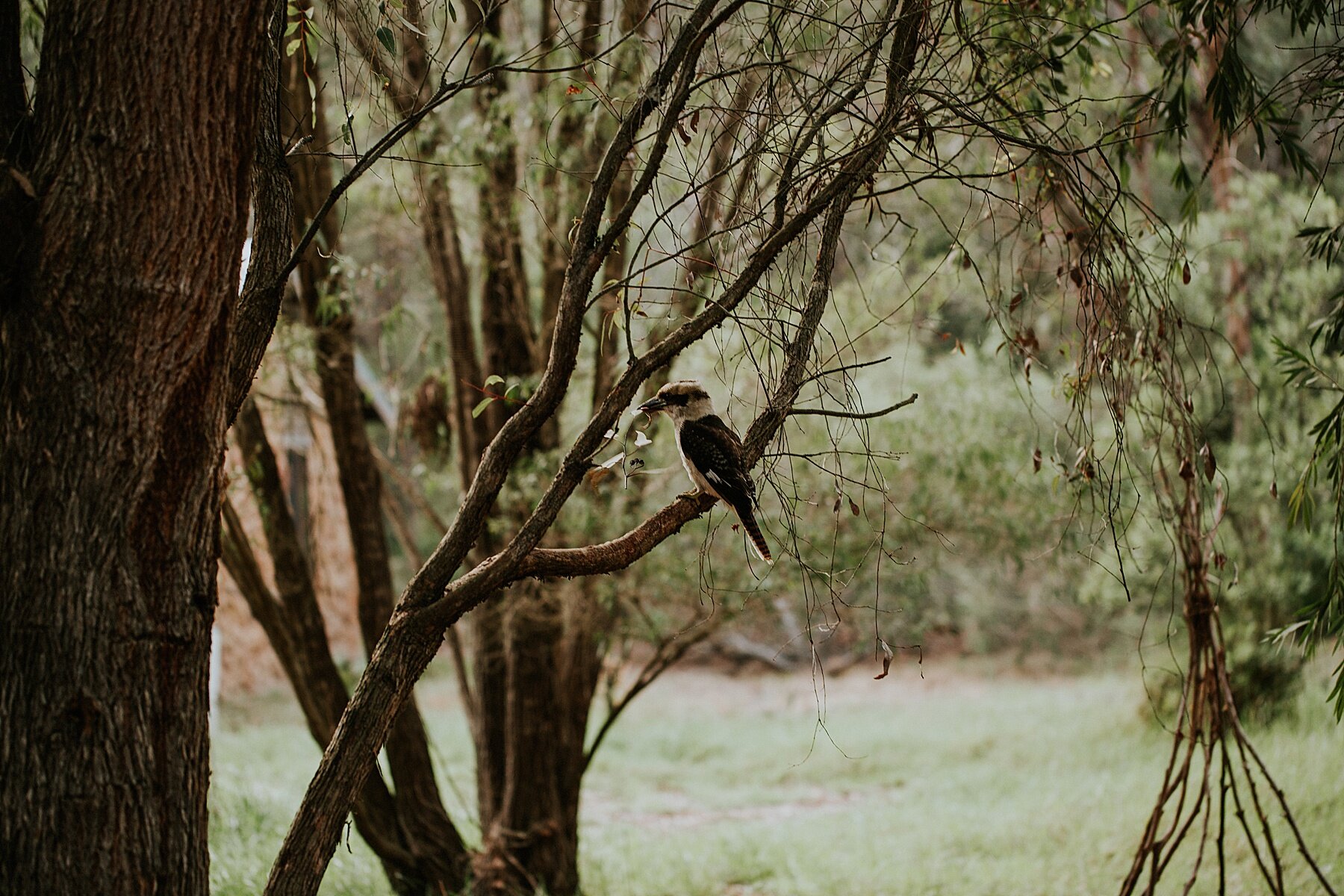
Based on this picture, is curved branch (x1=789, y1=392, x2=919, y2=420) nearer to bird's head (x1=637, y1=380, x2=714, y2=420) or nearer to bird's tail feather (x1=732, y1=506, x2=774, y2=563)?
bird's tail feather (x1=732, y1=506, x2=774, y2=563)

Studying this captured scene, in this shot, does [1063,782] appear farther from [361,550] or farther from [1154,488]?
[1154,488]

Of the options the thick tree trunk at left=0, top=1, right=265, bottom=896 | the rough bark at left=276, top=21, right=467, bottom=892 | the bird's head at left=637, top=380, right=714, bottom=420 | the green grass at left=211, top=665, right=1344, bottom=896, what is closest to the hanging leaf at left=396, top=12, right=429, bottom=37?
the thick tree trunk at left=0, top=1, right=265, bottom=896

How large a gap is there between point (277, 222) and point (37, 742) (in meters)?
1.07

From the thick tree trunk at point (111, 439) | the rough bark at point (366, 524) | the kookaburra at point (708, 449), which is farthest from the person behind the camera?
the rough bark at point (366, 524)

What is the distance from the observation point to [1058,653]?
16.8 meters

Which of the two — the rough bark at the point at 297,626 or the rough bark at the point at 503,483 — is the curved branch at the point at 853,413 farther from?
the rough bark at the point at 297,626

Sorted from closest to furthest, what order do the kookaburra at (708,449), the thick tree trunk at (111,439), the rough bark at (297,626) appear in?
the thick tree trunk at (111,439), the kookaburra at (708,449), the rough bark at (297,626)

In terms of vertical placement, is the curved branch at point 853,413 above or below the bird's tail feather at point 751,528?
above

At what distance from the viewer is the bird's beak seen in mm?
3034

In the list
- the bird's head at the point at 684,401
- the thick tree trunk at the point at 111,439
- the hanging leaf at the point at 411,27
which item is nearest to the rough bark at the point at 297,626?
the bird's head at the point at 684,401

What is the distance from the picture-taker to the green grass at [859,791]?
611 cm

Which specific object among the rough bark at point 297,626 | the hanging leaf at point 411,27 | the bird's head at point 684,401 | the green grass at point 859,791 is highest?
the hanging leaf at point 411,27

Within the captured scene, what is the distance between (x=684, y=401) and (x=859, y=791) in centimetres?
753

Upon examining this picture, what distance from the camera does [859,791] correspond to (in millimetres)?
10078
